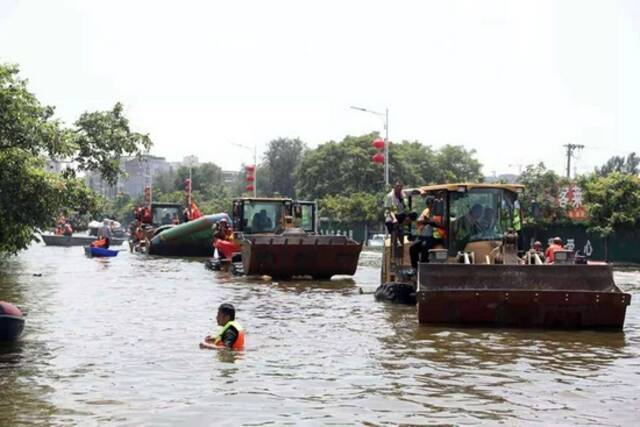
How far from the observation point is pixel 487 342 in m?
13.8

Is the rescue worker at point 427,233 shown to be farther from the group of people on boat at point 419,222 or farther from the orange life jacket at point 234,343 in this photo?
the orange life jacket at point 234,343

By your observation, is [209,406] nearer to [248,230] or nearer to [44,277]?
[44,277]

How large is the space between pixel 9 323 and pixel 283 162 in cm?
10018

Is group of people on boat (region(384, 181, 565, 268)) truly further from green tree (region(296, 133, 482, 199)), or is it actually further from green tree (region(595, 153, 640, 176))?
green tree (region(595, 153, 640, 176))

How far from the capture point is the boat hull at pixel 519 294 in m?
15.2

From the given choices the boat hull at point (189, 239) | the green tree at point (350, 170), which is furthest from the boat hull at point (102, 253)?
the green tree at point (350, 170)

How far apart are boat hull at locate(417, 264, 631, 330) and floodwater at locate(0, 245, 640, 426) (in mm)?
390

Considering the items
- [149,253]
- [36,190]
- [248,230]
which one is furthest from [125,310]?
[149,253]

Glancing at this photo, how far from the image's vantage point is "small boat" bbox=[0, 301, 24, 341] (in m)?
12.6

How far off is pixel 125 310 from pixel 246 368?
7.44 m

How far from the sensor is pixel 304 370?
37.1ft

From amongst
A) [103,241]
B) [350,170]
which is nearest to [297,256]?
[103,241]

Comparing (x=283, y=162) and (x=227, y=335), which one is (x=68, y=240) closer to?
(x=227, y=335)

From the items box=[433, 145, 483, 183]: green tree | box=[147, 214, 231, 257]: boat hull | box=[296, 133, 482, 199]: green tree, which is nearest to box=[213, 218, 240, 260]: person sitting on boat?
box=[147, 214, 231, 257]: boat hull
